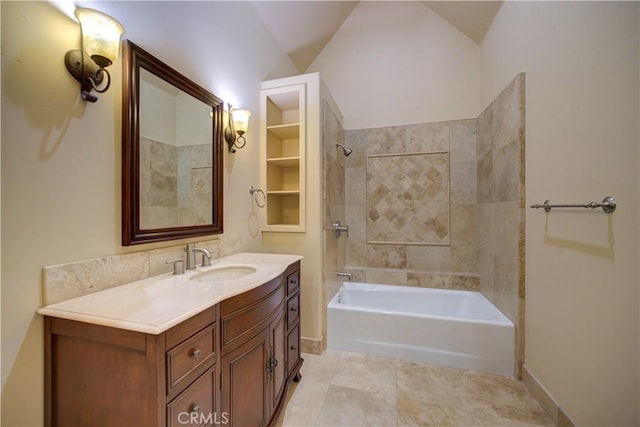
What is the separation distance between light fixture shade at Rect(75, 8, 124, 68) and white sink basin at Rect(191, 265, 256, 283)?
3.38ft

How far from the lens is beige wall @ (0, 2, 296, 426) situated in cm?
78

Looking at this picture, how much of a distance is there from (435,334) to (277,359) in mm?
1335

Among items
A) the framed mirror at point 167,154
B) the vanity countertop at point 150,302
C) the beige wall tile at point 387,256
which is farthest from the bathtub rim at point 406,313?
the framed mirror at point 167,154

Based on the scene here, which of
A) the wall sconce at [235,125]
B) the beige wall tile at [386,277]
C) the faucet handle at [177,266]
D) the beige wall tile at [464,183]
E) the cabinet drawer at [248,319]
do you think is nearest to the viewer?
the cabinet drawer at [248,319]

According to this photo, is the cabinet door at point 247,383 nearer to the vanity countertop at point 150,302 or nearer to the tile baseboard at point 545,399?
the vanity countertop at point 150,302

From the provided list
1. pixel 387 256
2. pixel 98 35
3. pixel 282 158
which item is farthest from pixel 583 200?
pixel 98 35

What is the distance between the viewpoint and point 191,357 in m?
0.86

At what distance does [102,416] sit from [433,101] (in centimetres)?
335

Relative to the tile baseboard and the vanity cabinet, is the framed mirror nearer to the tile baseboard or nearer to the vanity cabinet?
the vanity cabinet

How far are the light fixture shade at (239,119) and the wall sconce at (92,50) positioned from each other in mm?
852

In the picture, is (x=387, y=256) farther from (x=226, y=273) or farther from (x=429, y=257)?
(x=226, y=273)

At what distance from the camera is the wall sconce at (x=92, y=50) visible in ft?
2.96

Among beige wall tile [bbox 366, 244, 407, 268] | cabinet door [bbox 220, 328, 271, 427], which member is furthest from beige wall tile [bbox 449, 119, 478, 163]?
cabinet door [bbox 220, 328, 271, 427]

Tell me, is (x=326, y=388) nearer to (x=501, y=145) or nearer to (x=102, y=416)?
(x=102, y=416)
